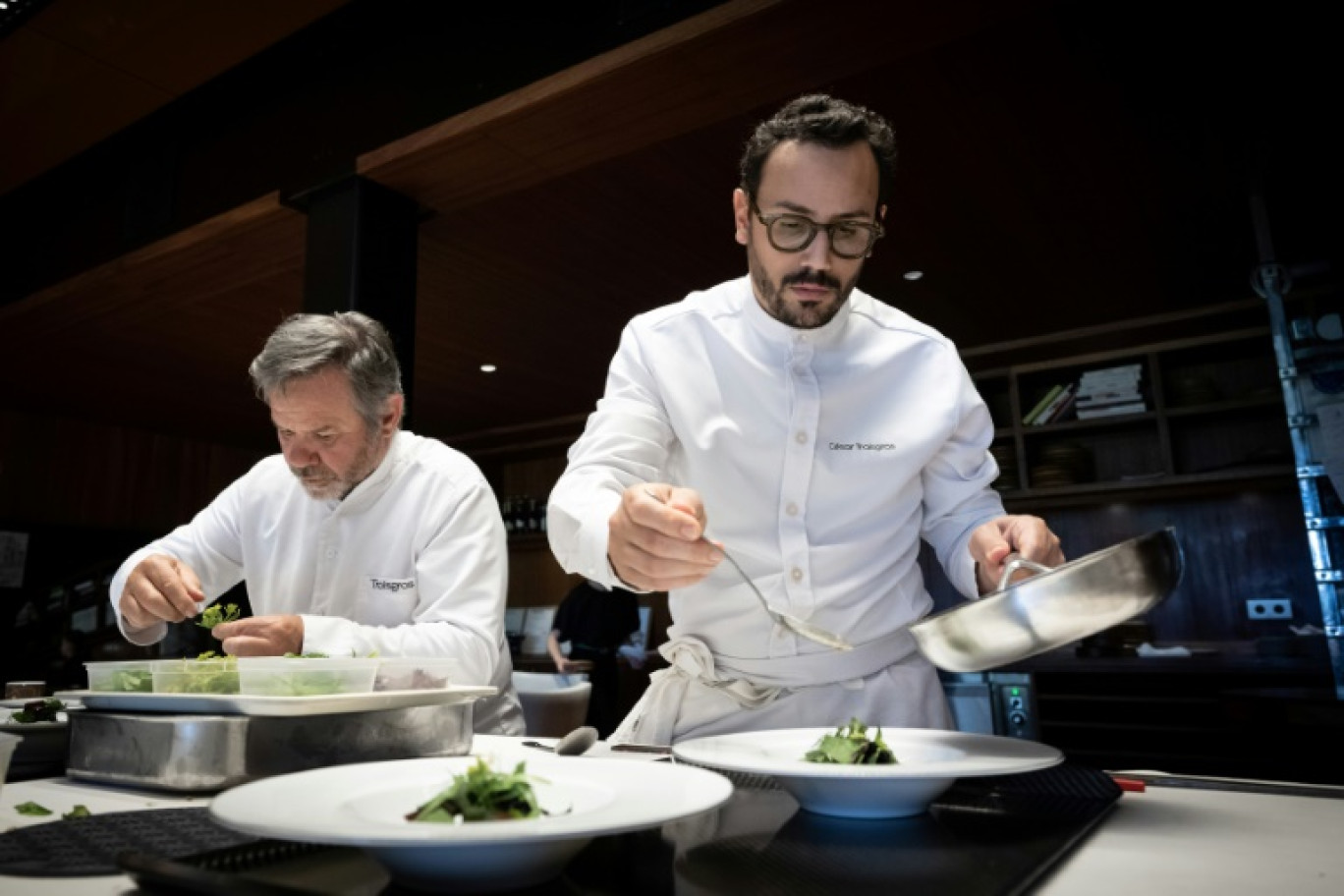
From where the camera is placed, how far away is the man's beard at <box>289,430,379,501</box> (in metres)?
1.78

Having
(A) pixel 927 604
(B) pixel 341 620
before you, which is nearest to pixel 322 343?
(B) pixel 341 620

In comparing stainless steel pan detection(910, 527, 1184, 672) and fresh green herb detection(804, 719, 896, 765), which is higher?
stainless steel pan detection(910, 527, 1184, 672)

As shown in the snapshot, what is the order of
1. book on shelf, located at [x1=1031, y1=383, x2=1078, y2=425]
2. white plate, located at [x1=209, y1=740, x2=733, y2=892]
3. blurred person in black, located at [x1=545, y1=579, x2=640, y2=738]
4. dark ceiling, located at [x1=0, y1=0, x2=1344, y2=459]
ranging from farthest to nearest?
1. blurred person in black, located at [x1=545, y1=579, x2=640, y2=738]
2. book on shelf, located at [x1=1031, y1=383, x2=1078, y2=425]
3. dark ceiling, located at [x1=0, y1=0, x2=1344, y2=459]
4. white plate, located at [x1=209, y1=740, x2=733, y2=892]

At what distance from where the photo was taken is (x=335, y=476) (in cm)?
180

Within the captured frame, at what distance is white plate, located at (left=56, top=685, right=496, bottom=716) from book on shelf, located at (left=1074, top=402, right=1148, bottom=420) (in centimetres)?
457

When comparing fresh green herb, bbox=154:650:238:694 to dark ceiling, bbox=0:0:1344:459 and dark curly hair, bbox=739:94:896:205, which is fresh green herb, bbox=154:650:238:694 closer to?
dark curly hair, bbox=739:94:896:205

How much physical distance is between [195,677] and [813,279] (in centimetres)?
98

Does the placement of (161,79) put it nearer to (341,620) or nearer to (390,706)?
(341,620)

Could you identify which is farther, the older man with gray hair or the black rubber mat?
the older man with gray hair

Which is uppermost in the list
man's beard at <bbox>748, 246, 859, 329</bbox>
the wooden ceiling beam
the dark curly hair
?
the wooden ceiling beam

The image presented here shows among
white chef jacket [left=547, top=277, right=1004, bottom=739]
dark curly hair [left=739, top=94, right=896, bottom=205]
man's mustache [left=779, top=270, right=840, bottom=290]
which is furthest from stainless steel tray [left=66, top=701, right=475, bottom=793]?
dark curly hair [left=739, top=94, right=896, bottom=205]

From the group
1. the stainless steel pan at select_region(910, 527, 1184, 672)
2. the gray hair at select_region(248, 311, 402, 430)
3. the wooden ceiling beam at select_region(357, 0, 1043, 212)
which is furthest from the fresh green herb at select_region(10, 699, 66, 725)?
the wooden ceiling beam at select_region(357, 0, 1043, 212)

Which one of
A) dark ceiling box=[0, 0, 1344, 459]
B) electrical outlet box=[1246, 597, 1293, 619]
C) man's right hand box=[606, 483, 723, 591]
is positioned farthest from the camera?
electrical outlet box=[1246, 597, 1293, 619]

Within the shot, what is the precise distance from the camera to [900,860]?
24.0 inches
